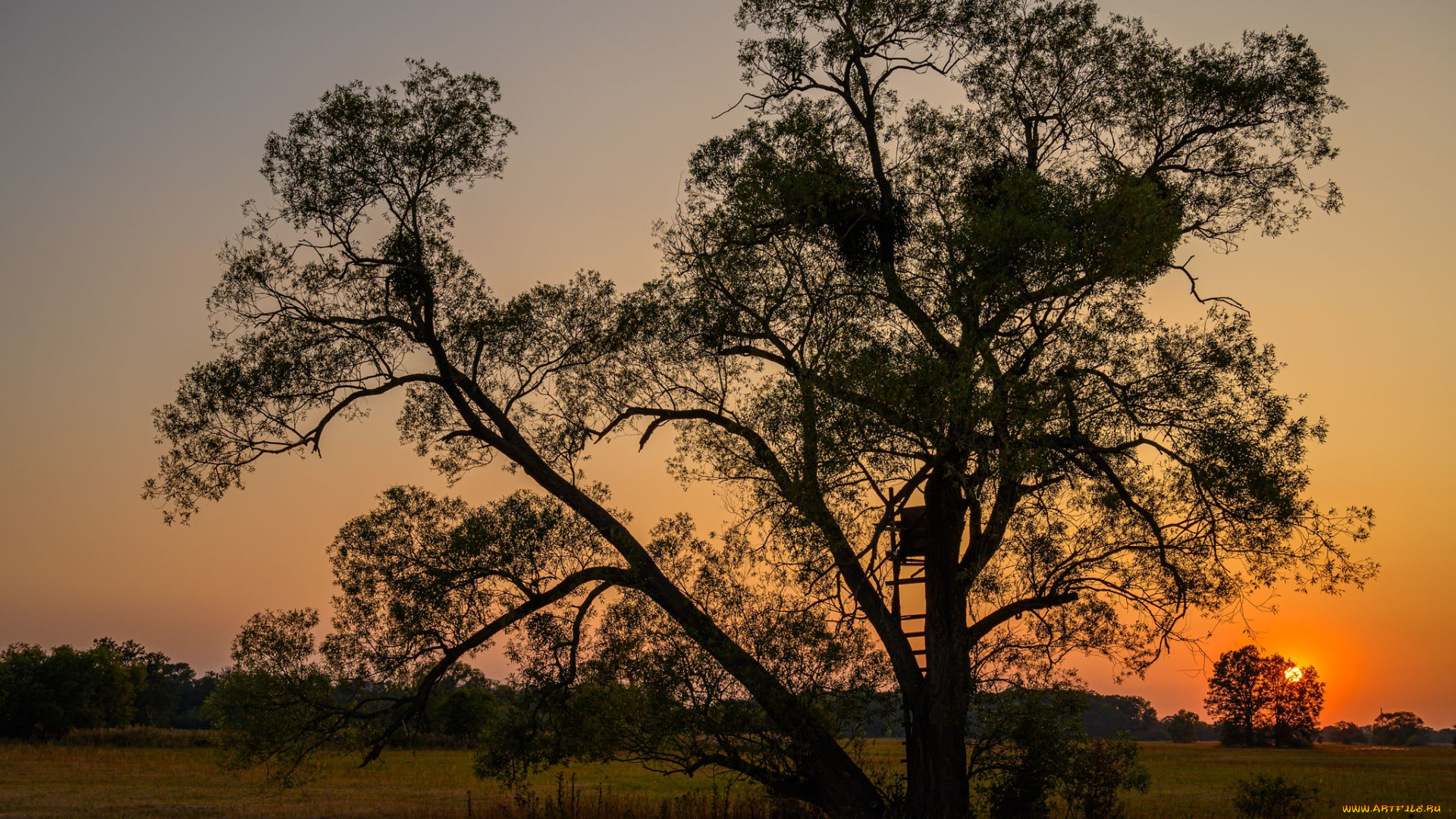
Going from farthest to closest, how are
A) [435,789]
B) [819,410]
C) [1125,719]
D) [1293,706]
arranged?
[1125,719]
[1293,706]
[435,789]
[819,410]

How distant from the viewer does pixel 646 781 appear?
47.5 metres

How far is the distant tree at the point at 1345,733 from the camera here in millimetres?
136875

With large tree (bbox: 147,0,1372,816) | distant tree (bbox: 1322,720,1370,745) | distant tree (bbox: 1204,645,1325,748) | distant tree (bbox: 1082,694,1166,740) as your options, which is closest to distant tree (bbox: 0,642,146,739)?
large tree (bbox: 147,0,1372,816)

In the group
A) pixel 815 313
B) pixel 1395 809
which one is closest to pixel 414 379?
pixel 815 313

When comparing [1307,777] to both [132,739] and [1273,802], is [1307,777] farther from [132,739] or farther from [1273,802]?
[132,739]

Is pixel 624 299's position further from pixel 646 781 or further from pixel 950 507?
pixel 646 781

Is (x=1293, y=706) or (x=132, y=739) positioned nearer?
(x=132, y=739)

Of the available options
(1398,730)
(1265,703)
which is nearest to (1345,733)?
(1398,730)

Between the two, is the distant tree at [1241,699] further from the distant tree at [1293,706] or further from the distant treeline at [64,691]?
the distant treeline at [64,691]

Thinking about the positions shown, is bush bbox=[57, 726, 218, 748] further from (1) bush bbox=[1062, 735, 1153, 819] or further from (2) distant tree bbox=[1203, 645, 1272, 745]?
(2) distant tree bbox=[1203, 645, 1272, 745]

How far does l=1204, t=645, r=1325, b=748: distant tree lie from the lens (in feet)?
311

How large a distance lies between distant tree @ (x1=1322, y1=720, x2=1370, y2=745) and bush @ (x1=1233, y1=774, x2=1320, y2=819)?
137418mm

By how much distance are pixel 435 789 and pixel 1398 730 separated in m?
156

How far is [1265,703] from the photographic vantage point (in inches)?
3942
